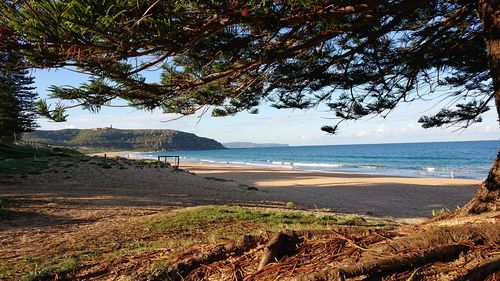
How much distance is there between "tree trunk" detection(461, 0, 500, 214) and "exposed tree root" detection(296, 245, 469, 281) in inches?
42.6

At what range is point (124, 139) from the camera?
561 ft

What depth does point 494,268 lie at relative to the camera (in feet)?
6.91

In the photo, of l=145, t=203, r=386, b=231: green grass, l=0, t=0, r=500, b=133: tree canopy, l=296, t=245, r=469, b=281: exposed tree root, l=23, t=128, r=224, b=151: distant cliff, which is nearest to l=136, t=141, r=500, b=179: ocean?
l=145, t=203, r=386, b=231: green grass

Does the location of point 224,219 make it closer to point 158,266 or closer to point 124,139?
point 158,266

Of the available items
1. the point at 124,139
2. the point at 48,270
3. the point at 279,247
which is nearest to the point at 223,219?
the point at 48,270

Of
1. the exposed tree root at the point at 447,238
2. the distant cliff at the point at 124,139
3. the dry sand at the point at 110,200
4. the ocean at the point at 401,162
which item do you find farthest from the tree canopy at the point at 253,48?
the distant cliff at the point at 124,139

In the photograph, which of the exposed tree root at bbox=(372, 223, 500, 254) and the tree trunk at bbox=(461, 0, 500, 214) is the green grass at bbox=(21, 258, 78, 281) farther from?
the tree trunk at bbox=(461, 0, 500, 214)

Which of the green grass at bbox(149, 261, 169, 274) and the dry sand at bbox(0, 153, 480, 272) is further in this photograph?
the dry sand at bbox(0, 153, 480, 272)

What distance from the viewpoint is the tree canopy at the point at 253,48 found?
91.5 inches

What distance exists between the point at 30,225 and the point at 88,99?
16.1 feet

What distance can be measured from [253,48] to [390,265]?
2.54m

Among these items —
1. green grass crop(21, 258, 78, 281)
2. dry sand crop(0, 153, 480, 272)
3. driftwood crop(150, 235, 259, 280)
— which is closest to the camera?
driftwood crop(150, 235, 259, 280)

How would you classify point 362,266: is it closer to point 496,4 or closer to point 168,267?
point 168,267

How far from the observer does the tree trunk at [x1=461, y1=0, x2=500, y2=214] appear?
121 inches
